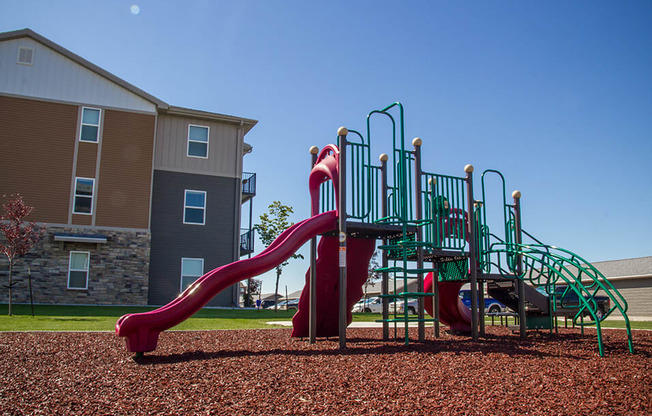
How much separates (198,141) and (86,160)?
4.77 m

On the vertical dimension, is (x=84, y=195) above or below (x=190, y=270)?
above

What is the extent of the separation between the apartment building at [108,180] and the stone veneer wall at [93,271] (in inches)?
1.5

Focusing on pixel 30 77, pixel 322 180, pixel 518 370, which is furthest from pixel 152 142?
pixel 518 370

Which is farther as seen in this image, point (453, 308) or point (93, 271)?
point (93, 271)

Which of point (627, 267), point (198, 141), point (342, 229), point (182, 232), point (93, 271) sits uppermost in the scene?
point (198, 141)

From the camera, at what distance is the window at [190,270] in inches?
862

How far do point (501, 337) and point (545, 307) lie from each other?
172cm

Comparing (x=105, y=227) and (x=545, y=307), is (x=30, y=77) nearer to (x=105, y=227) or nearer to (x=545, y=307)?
(x=105, y=227)

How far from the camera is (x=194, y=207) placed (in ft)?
74.4

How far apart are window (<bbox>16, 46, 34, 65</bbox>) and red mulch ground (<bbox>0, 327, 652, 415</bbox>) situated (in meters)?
17.5

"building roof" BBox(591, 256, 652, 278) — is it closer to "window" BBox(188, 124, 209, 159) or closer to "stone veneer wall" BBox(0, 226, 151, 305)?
"window" BBox(188, 124, 209, 159)

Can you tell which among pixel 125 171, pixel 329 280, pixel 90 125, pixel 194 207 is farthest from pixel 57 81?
pixel 329 280

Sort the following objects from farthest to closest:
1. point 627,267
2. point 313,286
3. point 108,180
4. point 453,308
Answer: point 627,267 → point 108,180 → point 453,308 → point 313,286

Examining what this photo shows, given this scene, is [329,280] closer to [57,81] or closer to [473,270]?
[473,270]
